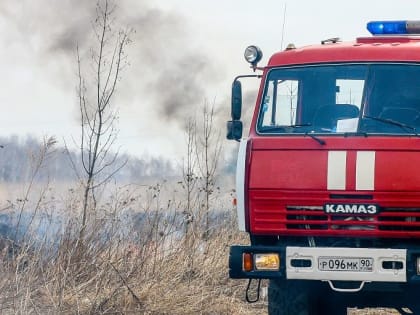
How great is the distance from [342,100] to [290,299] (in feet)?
5.93

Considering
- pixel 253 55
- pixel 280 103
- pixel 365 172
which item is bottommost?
pixel 365 172

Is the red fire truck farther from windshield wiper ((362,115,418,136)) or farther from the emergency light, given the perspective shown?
the emergency light

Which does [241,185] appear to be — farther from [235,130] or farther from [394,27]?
[394,27]

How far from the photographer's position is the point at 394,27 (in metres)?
9.21

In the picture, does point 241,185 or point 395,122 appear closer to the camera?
point 395,122

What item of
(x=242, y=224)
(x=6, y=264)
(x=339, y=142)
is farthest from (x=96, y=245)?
(x=339, y=142)

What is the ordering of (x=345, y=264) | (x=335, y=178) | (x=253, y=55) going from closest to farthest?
1. (x=345, y=264)
2. (x=335, y=178)
3. (x=253, y=55)

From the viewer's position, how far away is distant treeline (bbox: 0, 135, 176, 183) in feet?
34.2

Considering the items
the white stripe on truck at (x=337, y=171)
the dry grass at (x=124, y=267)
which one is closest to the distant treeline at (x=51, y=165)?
the dry grass at (x=124, y=267)

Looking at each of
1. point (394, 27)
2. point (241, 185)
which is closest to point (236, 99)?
point (241, 185)

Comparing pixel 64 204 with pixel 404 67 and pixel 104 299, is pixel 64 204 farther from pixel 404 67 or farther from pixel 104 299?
pixel 404 67

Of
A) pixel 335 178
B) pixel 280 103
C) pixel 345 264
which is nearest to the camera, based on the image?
pixel 345 264

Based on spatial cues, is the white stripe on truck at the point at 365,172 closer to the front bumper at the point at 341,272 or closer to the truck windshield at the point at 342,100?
the truck windshield at the point at 342,100

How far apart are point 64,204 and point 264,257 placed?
9.42 ft
